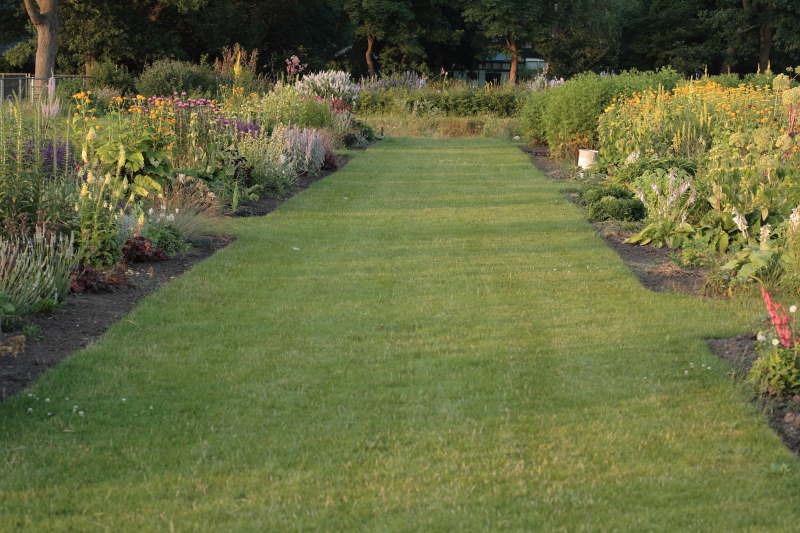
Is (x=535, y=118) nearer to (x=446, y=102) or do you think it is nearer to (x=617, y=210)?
(x=446, y=102)

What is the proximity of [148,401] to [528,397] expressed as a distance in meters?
2.09

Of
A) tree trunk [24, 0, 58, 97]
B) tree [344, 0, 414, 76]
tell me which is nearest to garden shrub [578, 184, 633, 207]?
tree trunk [24, 0, 58, 97]

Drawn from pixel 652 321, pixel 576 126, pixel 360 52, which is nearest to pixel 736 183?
pixel 652 321

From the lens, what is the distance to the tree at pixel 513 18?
48.7 m

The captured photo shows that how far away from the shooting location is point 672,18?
48.6m

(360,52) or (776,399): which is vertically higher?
(360,52)

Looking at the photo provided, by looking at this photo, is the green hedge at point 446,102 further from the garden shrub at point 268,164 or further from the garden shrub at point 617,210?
the garden shrub at point 617,210

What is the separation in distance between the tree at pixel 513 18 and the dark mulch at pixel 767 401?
43.3 metres

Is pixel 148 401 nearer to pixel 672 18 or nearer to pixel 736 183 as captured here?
pixel 736 183

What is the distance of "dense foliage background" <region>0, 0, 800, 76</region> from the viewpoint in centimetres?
4372

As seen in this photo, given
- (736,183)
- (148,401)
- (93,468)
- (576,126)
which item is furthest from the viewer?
(576,126)

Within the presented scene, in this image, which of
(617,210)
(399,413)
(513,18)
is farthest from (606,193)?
(513,18)

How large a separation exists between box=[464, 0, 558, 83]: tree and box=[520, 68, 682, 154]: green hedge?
29.5 metres

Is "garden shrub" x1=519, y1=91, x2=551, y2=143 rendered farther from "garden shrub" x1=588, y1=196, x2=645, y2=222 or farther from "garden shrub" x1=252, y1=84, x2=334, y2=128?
"garden shrub" x1=588, y1=196, x2=645, y2=222
